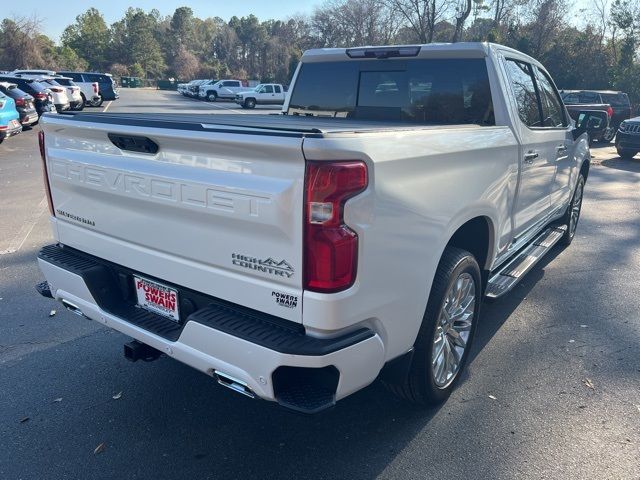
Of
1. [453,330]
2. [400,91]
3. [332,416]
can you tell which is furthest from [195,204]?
[400,91]

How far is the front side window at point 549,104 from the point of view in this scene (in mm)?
4770

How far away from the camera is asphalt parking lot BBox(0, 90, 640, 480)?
2787 mm

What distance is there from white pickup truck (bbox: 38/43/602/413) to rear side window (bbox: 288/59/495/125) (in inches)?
1.6

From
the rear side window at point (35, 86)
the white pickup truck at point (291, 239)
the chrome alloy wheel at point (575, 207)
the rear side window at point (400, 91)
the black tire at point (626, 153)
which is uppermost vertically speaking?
the rear side window at point (400, 91)

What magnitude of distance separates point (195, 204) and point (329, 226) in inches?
27.5

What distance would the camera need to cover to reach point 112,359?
151 inches

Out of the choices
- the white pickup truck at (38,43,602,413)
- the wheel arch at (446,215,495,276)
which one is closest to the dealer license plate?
the white pickup truck at (38,43,602,413)

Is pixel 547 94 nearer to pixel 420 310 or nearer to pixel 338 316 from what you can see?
pixel 420 310

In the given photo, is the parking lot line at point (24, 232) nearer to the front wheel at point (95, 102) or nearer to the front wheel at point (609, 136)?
the front wheel at point (609, 136)

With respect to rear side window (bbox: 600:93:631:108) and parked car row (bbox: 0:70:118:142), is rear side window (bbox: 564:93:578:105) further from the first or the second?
parked car row (bbox: 0:70:118:142)

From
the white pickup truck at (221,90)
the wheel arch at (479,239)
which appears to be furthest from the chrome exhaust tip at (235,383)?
the white pickup truck at (221,90)

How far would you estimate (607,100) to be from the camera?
2005 centimetres

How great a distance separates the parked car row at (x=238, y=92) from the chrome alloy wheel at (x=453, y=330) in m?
30.8

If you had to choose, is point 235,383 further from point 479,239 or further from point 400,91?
point 400,91
